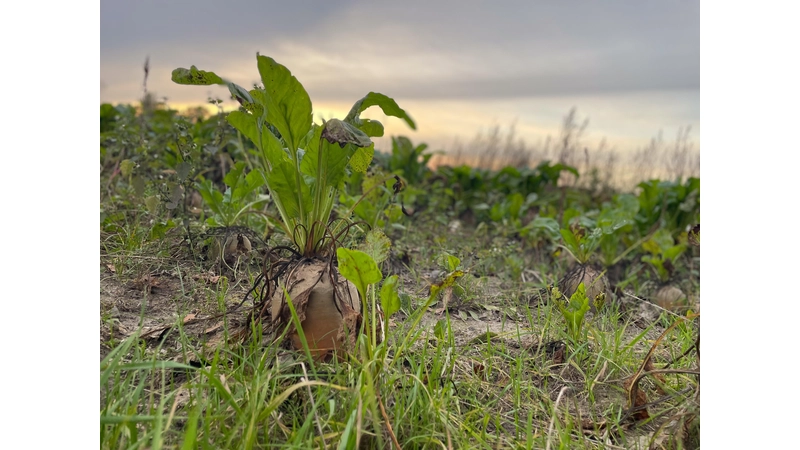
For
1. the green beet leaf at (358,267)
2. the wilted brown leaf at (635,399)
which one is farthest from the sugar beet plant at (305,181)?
the wilted brown leaf at (635,399)

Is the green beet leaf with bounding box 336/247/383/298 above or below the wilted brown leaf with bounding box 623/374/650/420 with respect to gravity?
above

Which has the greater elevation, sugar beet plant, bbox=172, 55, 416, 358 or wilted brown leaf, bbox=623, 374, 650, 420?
sugar beet plant, bbox=172, 55, 416, 358

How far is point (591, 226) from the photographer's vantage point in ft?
12.2

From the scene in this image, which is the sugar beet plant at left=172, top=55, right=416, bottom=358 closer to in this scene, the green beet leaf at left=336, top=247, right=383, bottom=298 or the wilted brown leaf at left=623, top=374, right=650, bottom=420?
the green beet leaf at left=336, top=247, right=383, bottom=298

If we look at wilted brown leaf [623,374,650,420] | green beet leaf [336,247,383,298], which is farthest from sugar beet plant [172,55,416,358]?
wilted brown leaf [623,374,650,420]

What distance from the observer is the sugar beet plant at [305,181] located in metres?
1.66

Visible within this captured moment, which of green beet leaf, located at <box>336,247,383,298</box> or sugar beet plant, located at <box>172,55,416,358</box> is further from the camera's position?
sugar beet plant, located at <box>172,55,416,358</box>

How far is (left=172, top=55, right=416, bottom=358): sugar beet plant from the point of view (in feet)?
5.44

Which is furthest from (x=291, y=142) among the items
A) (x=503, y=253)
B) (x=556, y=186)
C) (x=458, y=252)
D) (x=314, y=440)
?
(x=556, y=186)

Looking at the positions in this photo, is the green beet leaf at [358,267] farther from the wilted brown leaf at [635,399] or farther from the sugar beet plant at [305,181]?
the wilted brown leaf at [635,399]
